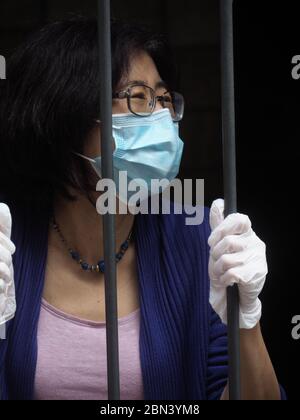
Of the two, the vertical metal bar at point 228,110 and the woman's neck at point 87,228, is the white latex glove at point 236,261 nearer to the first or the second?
the vertical metal bar at point 228,110

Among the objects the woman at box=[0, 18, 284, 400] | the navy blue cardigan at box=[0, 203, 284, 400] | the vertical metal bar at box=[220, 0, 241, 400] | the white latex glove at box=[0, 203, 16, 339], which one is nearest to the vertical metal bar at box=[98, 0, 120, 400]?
the vertical metal bar at box=[220, 0, 241, 400]

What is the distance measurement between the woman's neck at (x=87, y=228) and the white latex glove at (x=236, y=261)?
0.55 meters

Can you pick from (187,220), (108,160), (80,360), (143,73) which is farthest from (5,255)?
(143,73)

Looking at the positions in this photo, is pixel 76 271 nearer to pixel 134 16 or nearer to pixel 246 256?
pixel 246 256

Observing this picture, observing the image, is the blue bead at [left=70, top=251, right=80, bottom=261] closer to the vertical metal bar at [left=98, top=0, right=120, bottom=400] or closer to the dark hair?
the dark hair

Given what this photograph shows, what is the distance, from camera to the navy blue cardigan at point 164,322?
82.4 inches

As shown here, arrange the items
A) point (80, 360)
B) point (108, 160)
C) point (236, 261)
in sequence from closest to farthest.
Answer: point (108, 160) → point (236, 261) → point (80, 360)

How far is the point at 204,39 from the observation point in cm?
359

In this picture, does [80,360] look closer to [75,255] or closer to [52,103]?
[75,255]

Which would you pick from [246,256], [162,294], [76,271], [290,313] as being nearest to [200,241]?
[162,294]

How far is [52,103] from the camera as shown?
221 cm

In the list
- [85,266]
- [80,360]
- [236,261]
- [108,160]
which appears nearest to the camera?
[108,160]

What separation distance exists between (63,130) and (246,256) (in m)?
0.68

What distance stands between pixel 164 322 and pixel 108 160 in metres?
0.73
